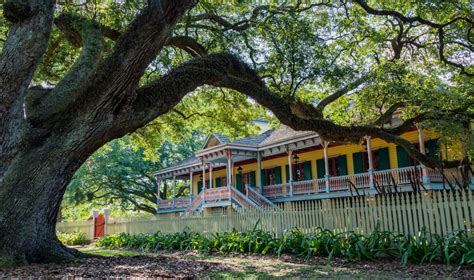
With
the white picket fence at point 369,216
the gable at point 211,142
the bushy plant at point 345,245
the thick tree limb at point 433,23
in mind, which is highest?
the thick tree limb at point 433,23

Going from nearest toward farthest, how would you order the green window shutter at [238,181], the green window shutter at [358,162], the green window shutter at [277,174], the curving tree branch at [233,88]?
the curving tree branch at [233,88] < the green window shutter at [358,162] < the green window shutter at [277,174] < the green window shutter at [238,181]

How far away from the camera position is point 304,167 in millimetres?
26547

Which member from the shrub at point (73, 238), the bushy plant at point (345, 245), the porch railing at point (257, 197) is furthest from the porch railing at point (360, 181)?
the shrub at point (73, 238)

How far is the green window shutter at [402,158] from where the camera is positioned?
68.8ft

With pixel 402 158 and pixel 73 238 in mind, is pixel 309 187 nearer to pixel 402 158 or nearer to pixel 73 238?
pixel 402 158

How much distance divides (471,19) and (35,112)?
14.2 meters

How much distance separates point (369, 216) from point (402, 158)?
10649mm

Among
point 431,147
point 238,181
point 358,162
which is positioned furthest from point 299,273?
point 238,181

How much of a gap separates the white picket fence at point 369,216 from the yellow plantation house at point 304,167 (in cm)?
421

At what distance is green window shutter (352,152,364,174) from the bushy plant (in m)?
10.9

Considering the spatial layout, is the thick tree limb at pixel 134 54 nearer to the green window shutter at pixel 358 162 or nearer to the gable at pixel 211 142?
the green window shutter at pixel 358 162

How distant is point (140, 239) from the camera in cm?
1850

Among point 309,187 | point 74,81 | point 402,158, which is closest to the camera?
point 74,81

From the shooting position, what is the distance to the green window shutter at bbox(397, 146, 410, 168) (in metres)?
21.0
